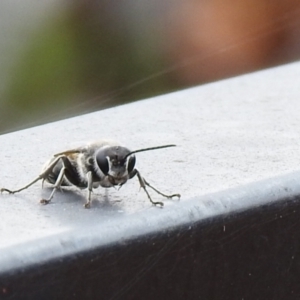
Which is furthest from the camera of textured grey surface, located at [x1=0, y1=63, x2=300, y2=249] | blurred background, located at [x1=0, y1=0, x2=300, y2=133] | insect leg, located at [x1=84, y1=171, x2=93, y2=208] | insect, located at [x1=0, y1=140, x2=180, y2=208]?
blurred background, located at [x1=0, y1=0, x2=300, y2=133]

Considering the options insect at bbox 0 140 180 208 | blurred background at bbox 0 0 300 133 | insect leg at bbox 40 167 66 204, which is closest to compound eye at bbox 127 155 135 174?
insect at bbox 0 140 180 208

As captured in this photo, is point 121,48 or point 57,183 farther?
point 121,48

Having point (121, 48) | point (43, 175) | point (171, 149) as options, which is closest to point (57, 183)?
point (43, 175)

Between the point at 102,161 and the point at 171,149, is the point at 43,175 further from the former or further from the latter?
the point at 171,149

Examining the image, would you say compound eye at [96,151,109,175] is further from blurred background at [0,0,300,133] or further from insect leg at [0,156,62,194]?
blurred background at [0,0,300,133]

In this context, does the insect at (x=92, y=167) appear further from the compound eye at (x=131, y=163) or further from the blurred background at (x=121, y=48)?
the blurred background at (x=121, y=48)

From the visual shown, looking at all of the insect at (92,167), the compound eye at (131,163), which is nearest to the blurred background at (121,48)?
the insect at (92,167)

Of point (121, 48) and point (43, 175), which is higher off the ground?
point (43, 175)
